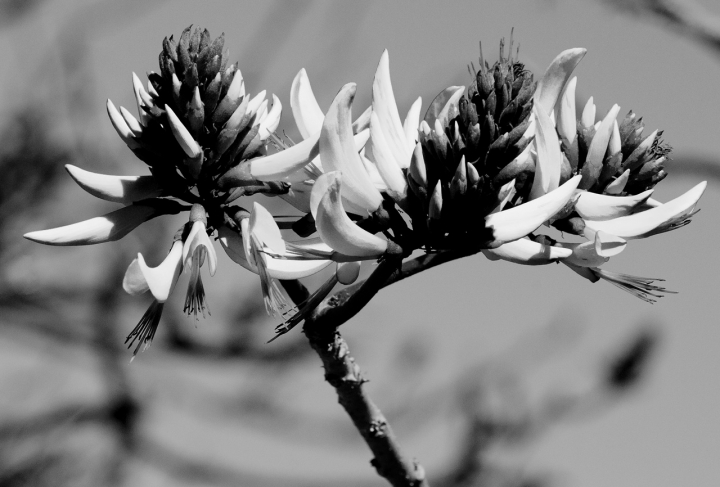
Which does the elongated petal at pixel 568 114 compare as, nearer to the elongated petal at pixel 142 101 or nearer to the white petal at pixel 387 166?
the white petal at pixel 387 166

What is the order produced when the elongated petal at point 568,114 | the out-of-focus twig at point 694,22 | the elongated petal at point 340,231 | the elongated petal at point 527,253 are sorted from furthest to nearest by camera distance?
the out-of-focus twig at point 694,22 → the elongated petal at point 568,114 → the elongated petal at point 527,253 → the elongated petal at point 340,231

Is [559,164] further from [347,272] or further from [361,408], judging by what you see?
[361,408]

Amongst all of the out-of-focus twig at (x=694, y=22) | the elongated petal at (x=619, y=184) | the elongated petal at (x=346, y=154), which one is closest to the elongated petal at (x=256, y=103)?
the elongated petal at (x=346, y=154)

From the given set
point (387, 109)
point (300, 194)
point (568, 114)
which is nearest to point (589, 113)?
point (568, 114)

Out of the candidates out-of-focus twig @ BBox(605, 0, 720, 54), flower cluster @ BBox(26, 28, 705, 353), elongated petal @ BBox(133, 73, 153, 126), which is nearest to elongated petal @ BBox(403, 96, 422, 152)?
flower cluster @ BBox(26, 28, 705, 353)

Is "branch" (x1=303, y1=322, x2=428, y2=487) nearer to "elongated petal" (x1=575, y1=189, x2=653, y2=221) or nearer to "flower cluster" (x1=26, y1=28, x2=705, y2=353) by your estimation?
"flower cluster" (x1=26, y1=28, x2=705, y2=353)

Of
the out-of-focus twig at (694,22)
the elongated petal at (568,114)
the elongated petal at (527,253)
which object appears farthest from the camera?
the out-of-focus twig at (694,22)

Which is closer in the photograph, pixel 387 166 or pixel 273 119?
pixel 387 166
